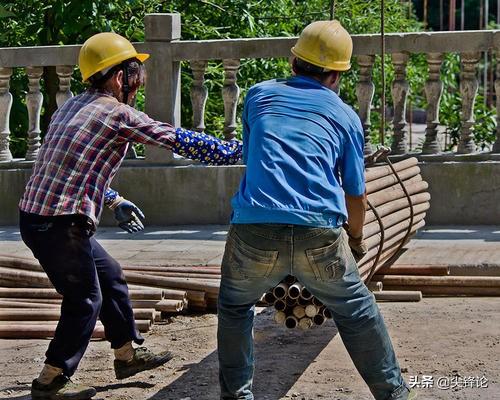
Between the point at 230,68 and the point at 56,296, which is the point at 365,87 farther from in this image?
the point at 56,296

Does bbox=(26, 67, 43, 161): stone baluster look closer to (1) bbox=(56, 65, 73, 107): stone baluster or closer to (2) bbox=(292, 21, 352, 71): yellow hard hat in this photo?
(1) bbox=(56, 65, 73, 107): stone baluster

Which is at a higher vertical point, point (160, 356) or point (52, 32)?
point (52, 32)

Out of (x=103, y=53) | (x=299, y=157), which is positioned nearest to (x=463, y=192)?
(x=103, y=53)

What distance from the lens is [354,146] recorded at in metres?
5.93

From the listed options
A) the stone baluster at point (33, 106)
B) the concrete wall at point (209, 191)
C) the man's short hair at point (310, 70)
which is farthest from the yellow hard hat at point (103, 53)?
the stone baluster at point (33, 106)

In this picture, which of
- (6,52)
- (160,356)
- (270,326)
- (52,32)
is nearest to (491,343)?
(270,326)

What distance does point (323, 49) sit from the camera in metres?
6.00

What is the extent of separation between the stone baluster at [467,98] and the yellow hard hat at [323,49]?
17.0 feet

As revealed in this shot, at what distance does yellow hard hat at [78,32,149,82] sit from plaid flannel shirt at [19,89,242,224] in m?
0.16

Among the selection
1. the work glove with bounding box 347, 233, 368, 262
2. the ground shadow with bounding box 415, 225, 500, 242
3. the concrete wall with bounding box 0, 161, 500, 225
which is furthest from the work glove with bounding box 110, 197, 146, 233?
the concrete wall with bounding box 0, 161, 500, 225

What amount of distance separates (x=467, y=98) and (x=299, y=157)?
18.6 feet

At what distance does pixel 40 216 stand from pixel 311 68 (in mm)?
1559

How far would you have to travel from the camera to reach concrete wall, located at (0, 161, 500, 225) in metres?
11.1

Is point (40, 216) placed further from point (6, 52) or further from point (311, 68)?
point (6, 52)
